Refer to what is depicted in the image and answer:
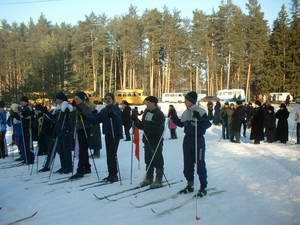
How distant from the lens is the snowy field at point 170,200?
580 centimetres

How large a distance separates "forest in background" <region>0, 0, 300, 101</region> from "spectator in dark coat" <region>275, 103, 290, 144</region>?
3601 cm

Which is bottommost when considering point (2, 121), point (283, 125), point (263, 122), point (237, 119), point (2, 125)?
point (283, 125)

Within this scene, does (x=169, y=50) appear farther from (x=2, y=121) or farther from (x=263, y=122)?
(x=2, y=121)

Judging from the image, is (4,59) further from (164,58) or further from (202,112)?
(202,112)

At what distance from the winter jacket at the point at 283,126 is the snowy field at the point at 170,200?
17.4 ft

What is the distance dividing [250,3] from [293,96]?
1783cm

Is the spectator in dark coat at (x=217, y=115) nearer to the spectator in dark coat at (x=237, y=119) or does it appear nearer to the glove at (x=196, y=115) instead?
the spectator in dark coat at (x=237, y=119)

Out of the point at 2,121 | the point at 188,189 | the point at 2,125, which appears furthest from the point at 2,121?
the point at 188,189

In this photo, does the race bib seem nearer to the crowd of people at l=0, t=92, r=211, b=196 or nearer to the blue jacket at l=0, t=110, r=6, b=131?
the crowd of people at l=0, t=92, r=211, b=196

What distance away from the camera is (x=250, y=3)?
195 ft

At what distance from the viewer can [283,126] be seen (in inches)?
620

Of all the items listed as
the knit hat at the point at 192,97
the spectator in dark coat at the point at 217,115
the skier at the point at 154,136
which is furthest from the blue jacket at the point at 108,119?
the spectator in dark coat at the point at 217,115

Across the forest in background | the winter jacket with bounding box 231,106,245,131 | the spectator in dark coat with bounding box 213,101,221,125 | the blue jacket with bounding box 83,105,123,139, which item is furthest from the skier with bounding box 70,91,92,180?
the forest in background

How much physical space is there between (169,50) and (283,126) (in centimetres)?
4788
